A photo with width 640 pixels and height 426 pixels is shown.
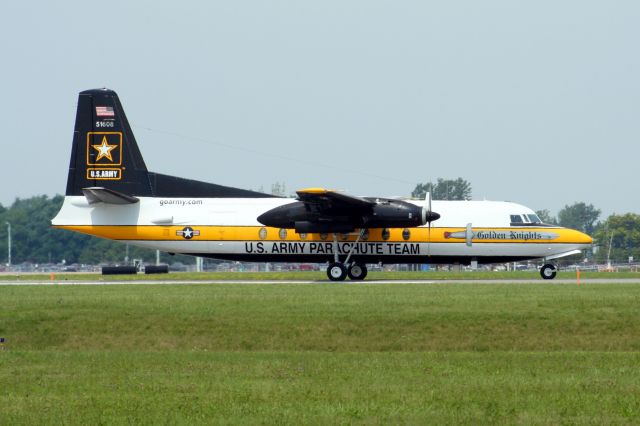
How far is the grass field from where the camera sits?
13898 mm

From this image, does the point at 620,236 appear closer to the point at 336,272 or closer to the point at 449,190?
the point at 449,190

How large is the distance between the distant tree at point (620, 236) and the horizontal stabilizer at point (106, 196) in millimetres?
105836

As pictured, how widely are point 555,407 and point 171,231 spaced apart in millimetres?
29637

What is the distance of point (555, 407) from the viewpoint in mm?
14031

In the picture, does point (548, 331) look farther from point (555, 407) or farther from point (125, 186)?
point (125, 186)

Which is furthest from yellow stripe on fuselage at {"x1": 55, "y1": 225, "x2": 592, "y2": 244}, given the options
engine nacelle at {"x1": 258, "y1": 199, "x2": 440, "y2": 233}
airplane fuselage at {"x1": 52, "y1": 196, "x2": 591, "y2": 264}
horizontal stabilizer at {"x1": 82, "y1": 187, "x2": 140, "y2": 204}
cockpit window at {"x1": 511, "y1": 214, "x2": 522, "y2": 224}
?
horizontal stabilizer at {"x1": 82, "y1": 187, "x2": 140, "y2": 204}

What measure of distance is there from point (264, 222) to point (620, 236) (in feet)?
376

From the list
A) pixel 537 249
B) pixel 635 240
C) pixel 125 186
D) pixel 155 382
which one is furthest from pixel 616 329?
pixel 635 240

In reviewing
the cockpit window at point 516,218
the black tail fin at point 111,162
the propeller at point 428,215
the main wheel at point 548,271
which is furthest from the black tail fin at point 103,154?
the main wheel at point 548,271

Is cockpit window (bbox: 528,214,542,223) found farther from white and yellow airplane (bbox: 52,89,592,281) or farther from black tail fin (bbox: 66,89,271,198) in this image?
black tail fin (bbox: 66,89,271,198)

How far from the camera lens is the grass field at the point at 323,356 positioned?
45.6ft

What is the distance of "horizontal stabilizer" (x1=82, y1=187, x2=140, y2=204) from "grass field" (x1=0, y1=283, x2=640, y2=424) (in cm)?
745

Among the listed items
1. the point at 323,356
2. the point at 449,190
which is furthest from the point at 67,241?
the point at 323,356

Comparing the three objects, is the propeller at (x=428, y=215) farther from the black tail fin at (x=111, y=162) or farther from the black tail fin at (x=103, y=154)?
the black tail fin at (x=103, y=154)
